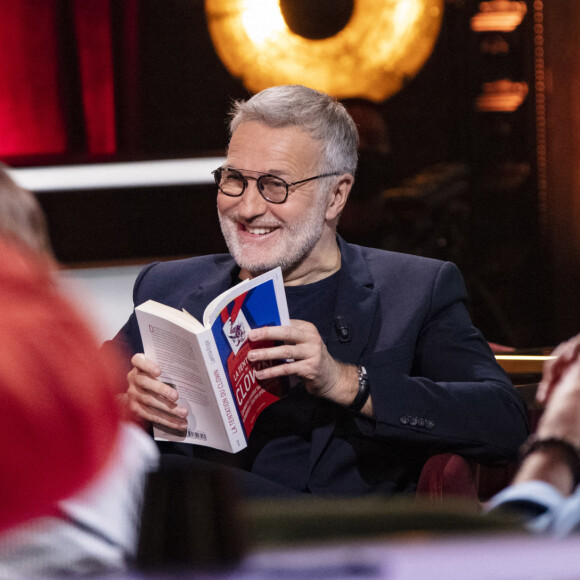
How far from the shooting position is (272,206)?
76.5 inches

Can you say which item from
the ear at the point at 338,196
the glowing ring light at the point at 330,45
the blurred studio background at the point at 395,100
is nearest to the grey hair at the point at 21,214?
the ear at the point at 338,196

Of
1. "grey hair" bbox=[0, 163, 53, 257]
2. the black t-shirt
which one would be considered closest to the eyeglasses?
the black t-shirt

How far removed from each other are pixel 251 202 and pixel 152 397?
55cm

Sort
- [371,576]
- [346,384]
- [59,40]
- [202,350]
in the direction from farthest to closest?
1. [59,40]
2. [346,384]
3. [202,350]
4. [371,576]

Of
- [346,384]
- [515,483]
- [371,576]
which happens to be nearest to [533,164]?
[346,384]

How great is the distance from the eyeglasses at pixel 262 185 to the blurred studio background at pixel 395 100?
4.77ft

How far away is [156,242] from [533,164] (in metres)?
2.21

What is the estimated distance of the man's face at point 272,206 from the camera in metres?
1.93

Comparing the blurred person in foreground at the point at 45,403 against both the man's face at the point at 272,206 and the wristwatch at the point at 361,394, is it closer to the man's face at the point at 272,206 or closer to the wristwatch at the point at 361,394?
the wristwatch at the point at 361,394

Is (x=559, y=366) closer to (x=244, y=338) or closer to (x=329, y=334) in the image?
(x=244, y=338)

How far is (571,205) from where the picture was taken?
436 cm

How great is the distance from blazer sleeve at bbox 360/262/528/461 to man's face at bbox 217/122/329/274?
0.33 meters

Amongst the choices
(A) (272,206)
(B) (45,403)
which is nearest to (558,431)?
(B) (45,403)

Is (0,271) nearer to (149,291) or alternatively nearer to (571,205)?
(149,291)
